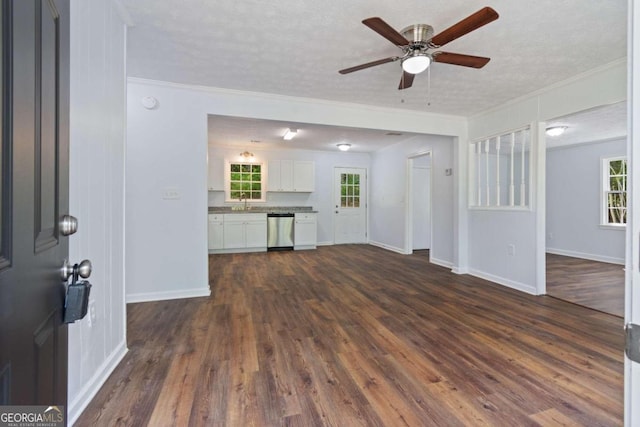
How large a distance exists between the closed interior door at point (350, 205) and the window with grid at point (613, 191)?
4656 millimetres

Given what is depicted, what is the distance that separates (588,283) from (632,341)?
4639 mm

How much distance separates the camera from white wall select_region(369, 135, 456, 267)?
4.86m

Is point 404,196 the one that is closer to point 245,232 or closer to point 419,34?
point 245,232

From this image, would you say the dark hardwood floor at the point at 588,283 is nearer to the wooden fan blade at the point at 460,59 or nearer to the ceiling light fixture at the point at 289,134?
the wooden fan blade at the point at 460,59

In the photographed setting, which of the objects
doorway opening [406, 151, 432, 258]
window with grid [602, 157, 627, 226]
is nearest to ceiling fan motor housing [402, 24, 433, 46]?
doorway opening [406, 151, 432, 258]

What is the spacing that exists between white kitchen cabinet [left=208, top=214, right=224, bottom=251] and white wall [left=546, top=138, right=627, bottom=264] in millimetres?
7034

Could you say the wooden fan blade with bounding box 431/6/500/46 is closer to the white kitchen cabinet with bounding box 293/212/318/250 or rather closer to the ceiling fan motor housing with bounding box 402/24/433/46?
the ceiling fan motor housing with bounding box 402/24/433/46

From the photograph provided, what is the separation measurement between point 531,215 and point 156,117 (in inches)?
176

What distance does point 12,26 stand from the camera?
1.85 ft

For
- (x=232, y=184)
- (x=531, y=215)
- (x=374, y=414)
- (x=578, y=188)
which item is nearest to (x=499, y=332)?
(x=374, y=414)

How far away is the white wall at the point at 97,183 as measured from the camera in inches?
56.7

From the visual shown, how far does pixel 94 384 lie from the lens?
5.34ft

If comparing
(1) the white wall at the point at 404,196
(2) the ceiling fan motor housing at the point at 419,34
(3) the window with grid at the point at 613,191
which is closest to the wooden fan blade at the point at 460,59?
(2) the ceiling fan motor housing at the point at 419,34

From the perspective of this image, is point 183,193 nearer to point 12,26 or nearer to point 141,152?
point 141,152
